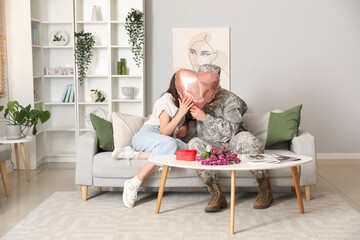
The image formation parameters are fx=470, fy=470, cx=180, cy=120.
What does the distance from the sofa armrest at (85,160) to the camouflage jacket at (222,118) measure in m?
0.93

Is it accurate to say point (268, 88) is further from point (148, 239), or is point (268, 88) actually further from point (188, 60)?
point (148, 239)

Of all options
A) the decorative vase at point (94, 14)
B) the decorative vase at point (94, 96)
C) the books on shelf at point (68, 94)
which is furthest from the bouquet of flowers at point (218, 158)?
the decorative vase at point (94, 14)

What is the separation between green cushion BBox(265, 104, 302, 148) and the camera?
4.02m

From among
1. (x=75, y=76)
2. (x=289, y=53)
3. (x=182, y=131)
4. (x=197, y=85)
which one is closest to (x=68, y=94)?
(x=75, y=76)

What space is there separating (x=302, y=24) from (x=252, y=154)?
2.76 m

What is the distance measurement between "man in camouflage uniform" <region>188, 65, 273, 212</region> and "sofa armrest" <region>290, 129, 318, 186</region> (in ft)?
1.12

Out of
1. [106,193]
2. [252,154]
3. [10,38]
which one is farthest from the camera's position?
[10,38]

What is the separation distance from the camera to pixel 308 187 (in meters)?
3.82

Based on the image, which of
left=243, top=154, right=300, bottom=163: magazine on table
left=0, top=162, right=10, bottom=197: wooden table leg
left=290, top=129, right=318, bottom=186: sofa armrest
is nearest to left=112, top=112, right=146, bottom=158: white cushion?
left=0, top=162, right=10, bottom=197: wooden table leg

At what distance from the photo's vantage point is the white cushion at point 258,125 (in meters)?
4.22

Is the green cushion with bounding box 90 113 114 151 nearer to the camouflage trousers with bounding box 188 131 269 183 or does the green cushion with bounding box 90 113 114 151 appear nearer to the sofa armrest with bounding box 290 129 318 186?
the camouflage trousers with bounding box 188 131 269 183

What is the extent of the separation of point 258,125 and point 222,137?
1.85 feet

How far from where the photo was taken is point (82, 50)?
545cm

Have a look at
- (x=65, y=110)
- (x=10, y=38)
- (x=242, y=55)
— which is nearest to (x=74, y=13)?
(x=10, y=38)
